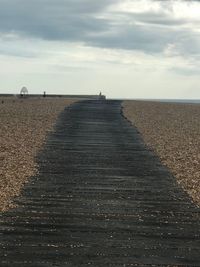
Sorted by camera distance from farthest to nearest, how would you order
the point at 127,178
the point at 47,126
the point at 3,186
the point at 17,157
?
the point at 47,126 → the point at 17,157 → the point at 127,178 → the point at 3,186

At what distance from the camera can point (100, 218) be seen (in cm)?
1093

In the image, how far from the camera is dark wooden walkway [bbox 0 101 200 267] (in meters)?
8.43

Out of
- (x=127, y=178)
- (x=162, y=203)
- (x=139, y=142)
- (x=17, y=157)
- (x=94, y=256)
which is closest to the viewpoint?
(x=94, y=256)

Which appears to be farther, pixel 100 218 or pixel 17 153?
pixel 17 153

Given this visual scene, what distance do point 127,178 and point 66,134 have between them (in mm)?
12548

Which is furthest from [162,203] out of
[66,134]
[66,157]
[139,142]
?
[66,134]

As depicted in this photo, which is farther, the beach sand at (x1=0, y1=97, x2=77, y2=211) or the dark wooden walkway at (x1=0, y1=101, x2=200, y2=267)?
the beach sand at (x1=0, y1=97, x2=77, y2=211)

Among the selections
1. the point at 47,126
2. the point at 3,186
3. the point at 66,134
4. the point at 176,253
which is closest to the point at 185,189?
the point at 3,186

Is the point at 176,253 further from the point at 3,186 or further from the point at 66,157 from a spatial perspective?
the point at 66,157

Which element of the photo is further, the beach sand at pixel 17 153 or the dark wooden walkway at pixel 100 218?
the beach sand at pixel 17 153

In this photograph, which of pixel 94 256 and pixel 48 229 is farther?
pixel 48 229

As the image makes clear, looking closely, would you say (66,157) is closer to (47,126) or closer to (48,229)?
(48,229)

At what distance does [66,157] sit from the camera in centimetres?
1962

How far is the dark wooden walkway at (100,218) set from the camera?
8.43 meters
